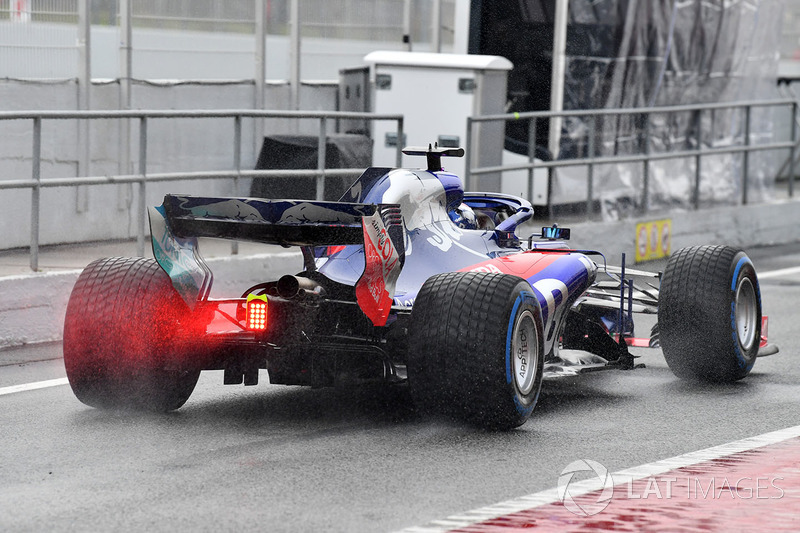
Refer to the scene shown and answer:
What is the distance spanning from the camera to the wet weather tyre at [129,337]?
716cm

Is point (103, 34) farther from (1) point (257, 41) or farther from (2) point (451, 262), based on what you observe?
(2) point (451, 262)

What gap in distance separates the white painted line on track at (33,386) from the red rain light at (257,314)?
1.96m

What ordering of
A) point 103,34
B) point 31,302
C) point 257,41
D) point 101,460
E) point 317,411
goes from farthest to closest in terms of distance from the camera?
1. point 257,41
2. point 103,34
3. point 31,302
4. point 317,411
5. point 101,460

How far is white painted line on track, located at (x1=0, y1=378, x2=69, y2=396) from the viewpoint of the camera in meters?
8.28

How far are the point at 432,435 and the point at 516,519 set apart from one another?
1548 millimetres

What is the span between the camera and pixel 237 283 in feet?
38.1

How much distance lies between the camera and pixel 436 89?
15781 millimetres

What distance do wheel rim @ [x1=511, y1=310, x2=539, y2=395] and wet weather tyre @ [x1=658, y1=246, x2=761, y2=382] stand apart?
1.58 m

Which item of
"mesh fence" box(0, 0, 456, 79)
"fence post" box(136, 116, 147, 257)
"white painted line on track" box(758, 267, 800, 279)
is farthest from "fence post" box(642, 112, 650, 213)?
"fence post" box(136, 116, 147, 257)

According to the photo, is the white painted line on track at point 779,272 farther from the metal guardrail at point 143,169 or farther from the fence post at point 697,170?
the metal guardrail at point 143,169

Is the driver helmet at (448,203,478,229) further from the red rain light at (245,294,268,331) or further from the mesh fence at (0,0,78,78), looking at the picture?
the mesh fence at (0,0,78,78)

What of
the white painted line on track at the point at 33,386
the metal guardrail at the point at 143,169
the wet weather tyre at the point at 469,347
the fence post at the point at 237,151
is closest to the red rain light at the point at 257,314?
the wet weather tyre at the point at 469,347

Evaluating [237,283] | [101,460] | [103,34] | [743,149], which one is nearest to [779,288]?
[743,149]

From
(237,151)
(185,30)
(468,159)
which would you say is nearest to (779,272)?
(468,159)
